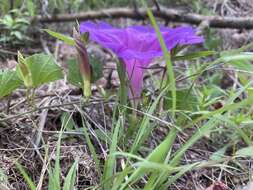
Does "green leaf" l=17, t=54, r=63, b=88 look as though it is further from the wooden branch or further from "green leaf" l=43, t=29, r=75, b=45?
the wooden branch

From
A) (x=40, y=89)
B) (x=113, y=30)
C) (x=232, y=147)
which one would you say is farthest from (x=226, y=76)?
(x=113, y=30)

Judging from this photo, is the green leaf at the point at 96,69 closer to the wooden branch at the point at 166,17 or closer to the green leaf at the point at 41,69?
the green leaf at the point at 41,69

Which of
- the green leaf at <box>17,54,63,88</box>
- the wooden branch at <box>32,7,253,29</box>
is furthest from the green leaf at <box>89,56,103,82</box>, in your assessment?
the wooden branch at <box>32,7,253,29</box>

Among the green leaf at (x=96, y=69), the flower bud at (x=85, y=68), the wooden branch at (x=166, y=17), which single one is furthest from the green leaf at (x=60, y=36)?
the wooden branch at (x=166, y=17)

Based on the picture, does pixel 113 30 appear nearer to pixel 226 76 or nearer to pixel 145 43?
pixel 145 43

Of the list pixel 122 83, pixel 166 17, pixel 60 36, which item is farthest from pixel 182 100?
pixel 166 17

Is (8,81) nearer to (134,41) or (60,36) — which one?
(60,36)

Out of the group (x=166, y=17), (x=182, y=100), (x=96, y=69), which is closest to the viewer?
(x=182, y=100)
